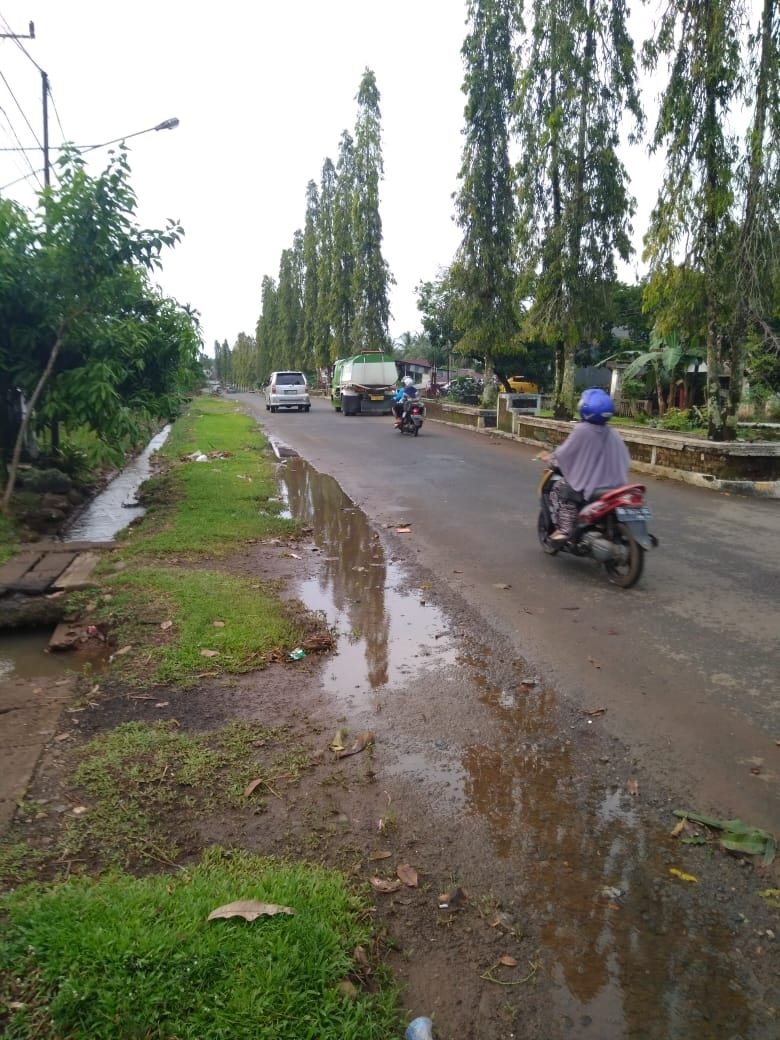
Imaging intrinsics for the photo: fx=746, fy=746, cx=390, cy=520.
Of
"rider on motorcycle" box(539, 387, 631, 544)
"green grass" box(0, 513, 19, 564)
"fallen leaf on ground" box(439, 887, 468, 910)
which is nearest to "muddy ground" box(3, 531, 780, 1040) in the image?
"fallen leaf on ground" box(439, 887, 468, 910)

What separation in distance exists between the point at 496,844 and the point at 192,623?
10.1 ft

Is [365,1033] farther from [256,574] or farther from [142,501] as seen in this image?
[142,501]

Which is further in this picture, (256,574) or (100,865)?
(256,574)

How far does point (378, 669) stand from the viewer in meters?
4.98

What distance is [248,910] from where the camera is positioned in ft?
8.34

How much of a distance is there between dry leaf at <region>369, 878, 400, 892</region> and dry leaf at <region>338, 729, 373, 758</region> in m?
0.99

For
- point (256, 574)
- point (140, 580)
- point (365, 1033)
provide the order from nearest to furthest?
point (365, 1033) < point (140, 580) < point (256, 574)

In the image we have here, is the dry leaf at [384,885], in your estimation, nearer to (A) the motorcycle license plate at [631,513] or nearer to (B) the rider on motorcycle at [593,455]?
(A) the motorcycle license plate at [631,513]

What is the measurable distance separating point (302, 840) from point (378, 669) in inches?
76.2

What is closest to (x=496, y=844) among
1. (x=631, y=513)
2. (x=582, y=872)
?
(x=582, y=872)

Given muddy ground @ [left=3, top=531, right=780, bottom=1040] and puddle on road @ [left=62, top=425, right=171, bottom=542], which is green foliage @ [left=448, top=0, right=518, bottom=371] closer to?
puddle on road @ [left=62, top=425, right=171, bottom=542]

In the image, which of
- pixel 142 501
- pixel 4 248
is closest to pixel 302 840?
pixel 4 248

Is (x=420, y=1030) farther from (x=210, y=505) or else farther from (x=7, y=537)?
(x=210, y=505)

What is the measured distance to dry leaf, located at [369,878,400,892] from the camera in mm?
2801
